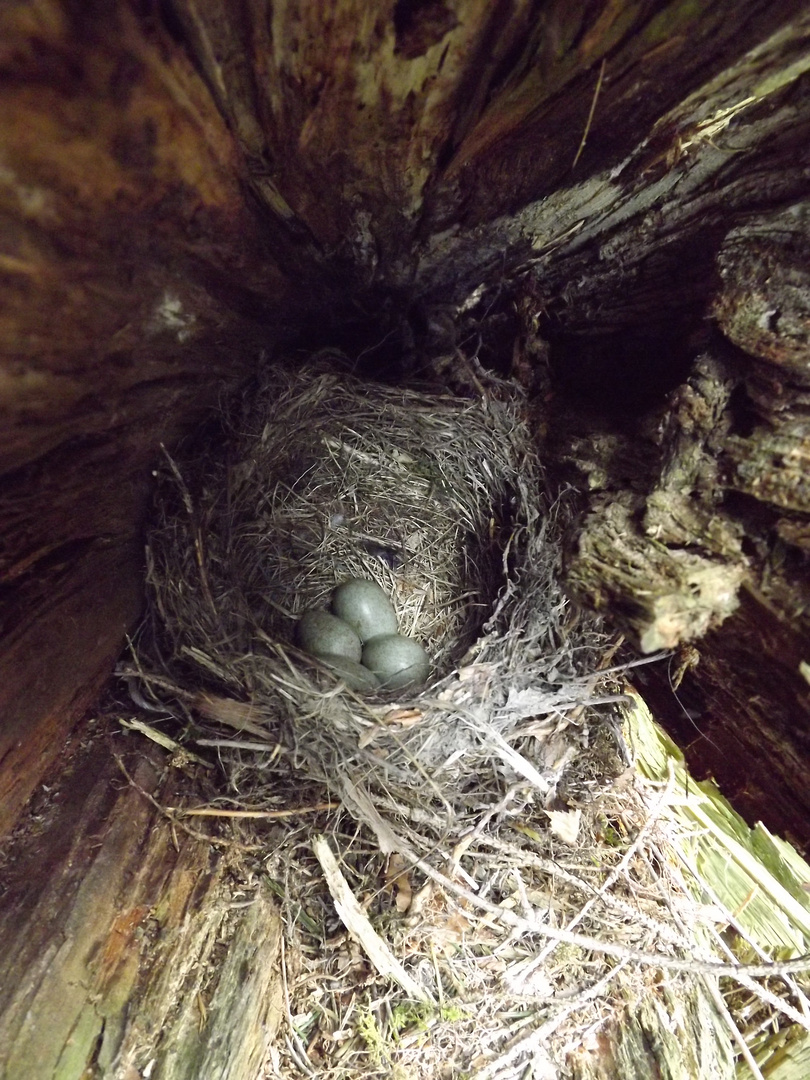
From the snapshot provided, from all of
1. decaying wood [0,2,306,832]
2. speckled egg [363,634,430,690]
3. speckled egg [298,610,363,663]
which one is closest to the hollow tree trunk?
decaying wood [0,2,306,832]

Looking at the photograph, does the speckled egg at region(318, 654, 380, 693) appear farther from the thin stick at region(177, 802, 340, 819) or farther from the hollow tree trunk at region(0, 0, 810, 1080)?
the hollow tree trunk at region(0, 0, 810, 1080)

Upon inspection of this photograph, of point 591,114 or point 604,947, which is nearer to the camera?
point 591,114

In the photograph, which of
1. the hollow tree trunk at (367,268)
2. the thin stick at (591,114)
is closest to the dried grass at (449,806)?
the hollow tree trunk at (367,268)

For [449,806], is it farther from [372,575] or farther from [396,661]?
[372,575]

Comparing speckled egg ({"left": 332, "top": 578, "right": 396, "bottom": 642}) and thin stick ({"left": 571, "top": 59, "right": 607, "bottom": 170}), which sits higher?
thin stick ({"left": 571, "top": 59, "right": 607, "bottom": 170})

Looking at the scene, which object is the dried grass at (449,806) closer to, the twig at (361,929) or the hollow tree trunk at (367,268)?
the twig at (361,929)

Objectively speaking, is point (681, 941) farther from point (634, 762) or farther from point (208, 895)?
point (208, 895)

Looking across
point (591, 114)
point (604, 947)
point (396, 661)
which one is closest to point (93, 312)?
point (591, 114)

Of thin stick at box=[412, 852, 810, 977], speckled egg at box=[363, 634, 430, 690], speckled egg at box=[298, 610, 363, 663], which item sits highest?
speckled egg at box=[298, 610, 363, 663]
